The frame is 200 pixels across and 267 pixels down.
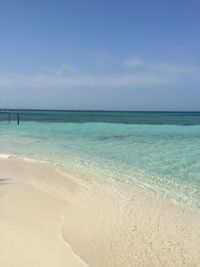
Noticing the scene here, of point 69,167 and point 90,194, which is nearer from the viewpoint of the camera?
point 90,194

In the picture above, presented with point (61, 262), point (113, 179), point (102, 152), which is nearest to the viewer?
point (61, 262)

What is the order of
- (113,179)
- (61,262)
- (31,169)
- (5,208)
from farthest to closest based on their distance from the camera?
(31,169) < (113,179) < (5,208) < (61,262)

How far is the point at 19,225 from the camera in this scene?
17.3ft

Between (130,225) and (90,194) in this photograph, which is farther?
(90,194)

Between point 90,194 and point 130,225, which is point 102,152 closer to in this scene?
point 90,194

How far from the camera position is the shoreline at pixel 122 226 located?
450cm

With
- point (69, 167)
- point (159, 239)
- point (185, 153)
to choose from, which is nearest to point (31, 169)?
point (69, 167)

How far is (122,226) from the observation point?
18.1ft

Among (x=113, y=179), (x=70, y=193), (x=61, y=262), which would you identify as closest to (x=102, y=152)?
(x=113, y=179)

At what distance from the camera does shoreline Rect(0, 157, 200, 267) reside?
4496 mm

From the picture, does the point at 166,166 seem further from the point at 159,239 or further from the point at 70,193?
the point at 159,239

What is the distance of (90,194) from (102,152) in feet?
24.1

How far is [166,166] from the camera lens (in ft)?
37.3

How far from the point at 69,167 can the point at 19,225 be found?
5.59m
